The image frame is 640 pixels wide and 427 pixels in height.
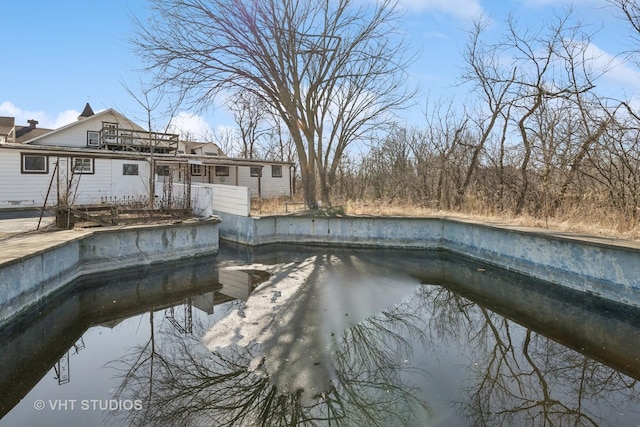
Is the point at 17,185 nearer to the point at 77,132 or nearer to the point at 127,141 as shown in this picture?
the point at 127,141

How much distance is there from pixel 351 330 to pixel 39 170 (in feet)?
54.1

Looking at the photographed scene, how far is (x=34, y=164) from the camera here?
15.4 m

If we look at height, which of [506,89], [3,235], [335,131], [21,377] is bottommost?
[21,377]

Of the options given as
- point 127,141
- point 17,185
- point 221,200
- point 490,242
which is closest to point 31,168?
point 17,185

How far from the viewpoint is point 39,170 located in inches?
611

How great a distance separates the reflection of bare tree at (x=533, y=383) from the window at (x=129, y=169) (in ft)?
53.2

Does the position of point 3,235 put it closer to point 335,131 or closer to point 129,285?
point 129,285

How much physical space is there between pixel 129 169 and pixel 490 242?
15.7m

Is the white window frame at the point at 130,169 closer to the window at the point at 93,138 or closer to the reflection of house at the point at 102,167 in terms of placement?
the reflection of house at the point at 102,167

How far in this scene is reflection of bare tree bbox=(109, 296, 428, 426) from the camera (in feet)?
10.4

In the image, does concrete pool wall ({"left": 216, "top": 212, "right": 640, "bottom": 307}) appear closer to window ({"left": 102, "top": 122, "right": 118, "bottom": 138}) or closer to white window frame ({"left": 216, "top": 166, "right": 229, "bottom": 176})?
white window frame ({"left": 216, "top": 166, "right": 229, "bottom": 176})

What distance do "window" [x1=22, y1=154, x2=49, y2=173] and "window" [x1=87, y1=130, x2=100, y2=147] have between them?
500cm

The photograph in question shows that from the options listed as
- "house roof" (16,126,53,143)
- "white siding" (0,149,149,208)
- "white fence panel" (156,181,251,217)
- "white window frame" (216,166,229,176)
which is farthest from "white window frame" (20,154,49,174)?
"white fence panel" (156,181,251,217)

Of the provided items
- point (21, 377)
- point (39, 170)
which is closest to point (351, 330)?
point (21, 377)
